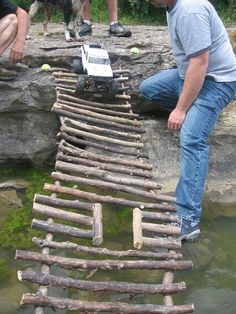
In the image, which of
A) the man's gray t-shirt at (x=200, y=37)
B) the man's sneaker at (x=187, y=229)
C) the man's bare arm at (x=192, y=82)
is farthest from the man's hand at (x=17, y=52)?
the man's sneaker at (x=187, y=229)

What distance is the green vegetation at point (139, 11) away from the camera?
11.9 meters

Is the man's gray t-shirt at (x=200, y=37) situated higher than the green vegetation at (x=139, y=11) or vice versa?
the man's gray t-shirt at (x=200, y=37)

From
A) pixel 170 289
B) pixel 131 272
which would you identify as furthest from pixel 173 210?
pixel 170 289

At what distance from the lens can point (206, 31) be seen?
12.3 ft

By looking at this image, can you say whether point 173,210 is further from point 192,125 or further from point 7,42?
point 7,42

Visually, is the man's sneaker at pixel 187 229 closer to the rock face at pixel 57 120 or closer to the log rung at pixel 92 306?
the rock face at pixel 57 120

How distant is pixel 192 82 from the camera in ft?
12.6

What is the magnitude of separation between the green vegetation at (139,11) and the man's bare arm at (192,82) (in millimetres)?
8133

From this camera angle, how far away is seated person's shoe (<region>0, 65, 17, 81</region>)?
17.5 ft

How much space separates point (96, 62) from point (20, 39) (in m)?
0.82

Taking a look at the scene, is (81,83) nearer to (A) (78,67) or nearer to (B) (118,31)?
(A) (78,67)

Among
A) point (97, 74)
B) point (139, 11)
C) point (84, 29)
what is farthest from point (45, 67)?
point (139, 11)

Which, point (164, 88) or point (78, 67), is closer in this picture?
point (164, 88)

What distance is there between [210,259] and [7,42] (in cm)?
301
